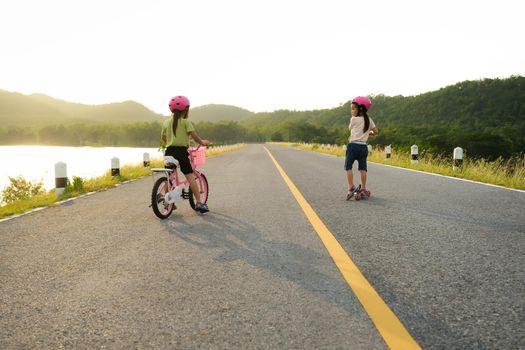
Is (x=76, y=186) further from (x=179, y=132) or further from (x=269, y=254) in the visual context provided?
(x=269, y=254)

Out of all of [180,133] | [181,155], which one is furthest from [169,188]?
[180,133]

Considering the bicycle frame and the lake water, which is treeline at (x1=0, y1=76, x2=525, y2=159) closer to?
the lake water

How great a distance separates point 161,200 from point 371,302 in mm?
4161

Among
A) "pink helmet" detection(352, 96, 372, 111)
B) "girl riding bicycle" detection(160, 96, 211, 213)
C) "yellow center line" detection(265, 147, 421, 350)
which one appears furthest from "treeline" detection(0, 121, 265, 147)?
"yellow center line" detection(265, 147, 421, 350)

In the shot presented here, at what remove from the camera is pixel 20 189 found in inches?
440

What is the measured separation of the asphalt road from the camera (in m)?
2.36

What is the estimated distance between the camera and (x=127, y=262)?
12.9 feet

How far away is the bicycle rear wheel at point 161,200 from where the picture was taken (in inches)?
239

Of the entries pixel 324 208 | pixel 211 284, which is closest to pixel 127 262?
pixel 211 284

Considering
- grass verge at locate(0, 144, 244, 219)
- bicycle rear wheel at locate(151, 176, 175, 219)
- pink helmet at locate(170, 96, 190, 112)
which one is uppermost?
pink helmet at locate(170, 96, 190, 112)

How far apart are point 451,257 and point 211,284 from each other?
2.31m

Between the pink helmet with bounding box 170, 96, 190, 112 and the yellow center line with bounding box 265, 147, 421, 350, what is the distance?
282cm

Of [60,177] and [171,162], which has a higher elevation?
[171,162]

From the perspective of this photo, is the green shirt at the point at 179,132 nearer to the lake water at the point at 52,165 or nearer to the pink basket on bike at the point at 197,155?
the pink basket on bike at the point at 197,155
